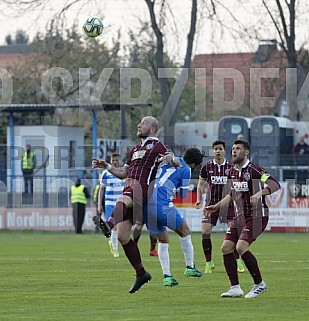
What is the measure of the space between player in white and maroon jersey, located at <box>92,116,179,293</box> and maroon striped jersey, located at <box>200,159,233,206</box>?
417 centimetres

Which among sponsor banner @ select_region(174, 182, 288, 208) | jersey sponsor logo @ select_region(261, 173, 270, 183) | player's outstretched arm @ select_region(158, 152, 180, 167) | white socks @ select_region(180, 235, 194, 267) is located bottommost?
sponsor banner @ select_region(174, 182, 288, 208)

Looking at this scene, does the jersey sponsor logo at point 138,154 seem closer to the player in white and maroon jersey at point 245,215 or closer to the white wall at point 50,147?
the player in white and maroon jersey at point 245,215

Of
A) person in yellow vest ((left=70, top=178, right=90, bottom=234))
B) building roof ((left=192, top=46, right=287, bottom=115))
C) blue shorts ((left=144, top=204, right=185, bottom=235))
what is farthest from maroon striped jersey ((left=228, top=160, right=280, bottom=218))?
building roof ((left=192, top=46, right=287, bottom=115))

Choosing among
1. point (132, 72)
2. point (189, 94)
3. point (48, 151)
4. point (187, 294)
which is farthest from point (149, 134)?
point (189, 94)

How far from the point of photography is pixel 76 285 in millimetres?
14961

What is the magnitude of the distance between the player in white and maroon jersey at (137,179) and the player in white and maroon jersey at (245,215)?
1122mm

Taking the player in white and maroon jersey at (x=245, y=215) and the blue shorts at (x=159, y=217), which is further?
the blue shorts at (x=159, y=217)

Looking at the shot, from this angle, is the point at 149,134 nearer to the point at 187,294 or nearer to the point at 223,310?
the point at 187,294

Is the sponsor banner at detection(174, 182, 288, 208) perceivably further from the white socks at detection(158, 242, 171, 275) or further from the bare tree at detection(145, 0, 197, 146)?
the white socks at detection(158, 242, 171, 275)

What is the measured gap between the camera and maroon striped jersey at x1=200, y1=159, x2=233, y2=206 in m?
18.5

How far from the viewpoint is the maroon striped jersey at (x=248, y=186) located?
13523 mm

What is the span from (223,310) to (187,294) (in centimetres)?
189

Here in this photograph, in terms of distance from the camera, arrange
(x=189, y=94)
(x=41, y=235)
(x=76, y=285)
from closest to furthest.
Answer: (x=76, y=285) < (x=41, y=235) < (x=189, y=94)

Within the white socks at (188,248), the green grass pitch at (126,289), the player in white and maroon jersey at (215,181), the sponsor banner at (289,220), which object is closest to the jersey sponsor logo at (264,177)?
the green grass pitch at (126,289)
